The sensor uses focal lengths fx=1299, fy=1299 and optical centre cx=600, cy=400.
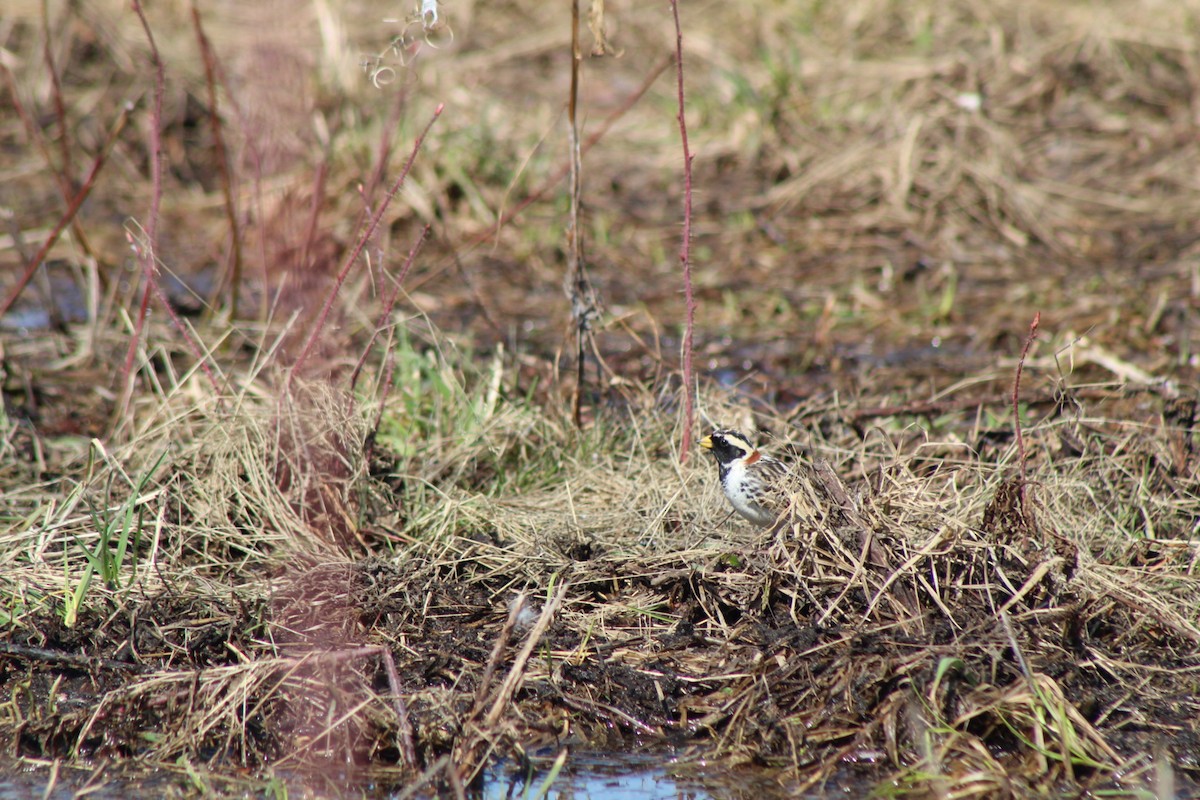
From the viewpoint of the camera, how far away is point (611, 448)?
18.0ft

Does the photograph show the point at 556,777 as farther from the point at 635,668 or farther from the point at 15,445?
the point at 15,445

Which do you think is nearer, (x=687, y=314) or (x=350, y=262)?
(x=350, y=262)

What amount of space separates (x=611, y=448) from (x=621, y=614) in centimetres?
116

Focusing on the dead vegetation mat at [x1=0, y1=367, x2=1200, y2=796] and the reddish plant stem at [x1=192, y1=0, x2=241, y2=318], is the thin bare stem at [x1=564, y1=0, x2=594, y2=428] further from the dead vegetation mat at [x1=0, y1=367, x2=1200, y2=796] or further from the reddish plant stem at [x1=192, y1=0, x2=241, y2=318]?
the reddish plant stem at [x1=192, y1=0, x2=241, y2=318]

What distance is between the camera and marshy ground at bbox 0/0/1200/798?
3.89 m

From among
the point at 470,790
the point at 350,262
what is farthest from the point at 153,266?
the point at 470,790

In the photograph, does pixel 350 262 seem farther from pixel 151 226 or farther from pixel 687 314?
pixel 687 314

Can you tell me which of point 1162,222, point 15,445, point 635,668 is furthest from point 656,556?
point 1162,222

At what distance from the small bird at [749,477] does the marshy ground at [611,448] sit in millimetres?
123

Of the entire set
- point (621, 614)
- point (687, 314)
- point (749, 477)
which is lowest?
point (621, 614)

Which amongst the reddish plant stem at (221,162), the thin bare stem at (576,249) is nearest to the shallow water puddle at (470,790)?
the thin bare stem at (576,249)

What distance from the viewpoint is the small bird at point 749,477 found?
4504mm

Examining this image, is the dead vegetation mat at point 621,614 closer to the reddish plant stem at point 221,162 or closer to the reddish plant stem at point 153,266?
the reddish plant stem at point 153,266

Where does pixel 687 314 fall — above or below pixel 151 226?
below
